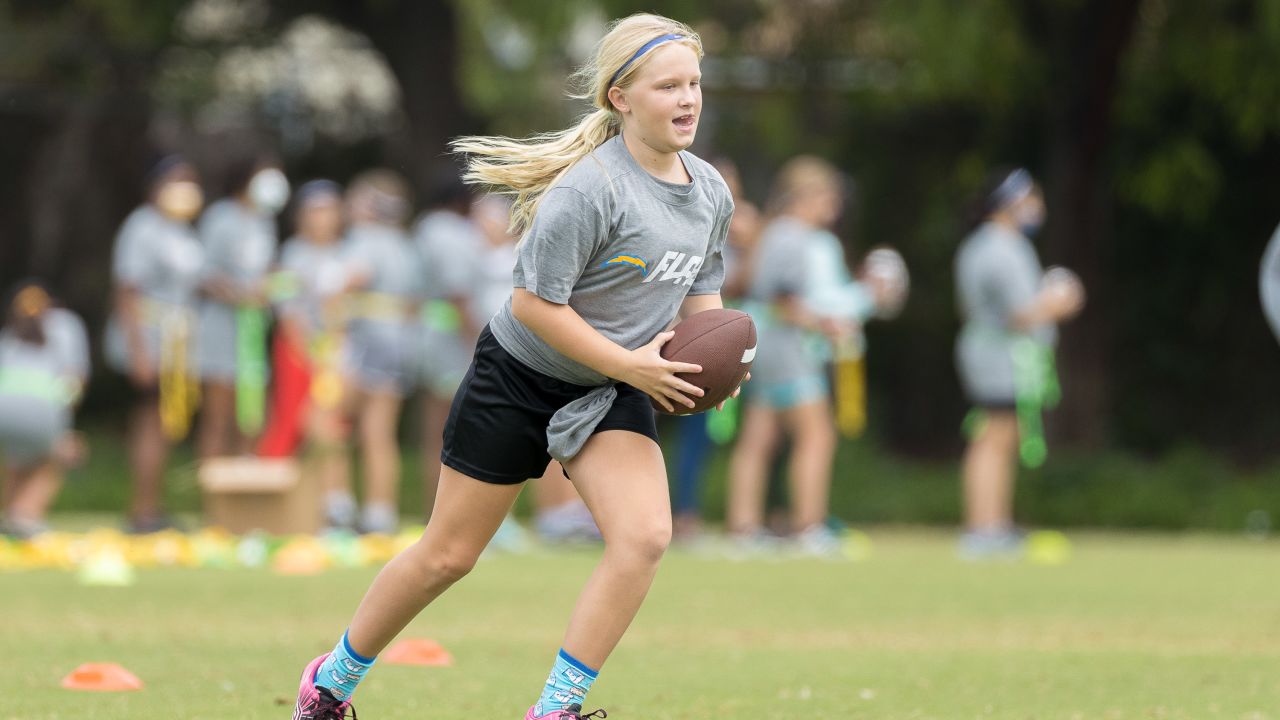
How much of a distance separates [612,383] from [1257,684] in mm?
2640

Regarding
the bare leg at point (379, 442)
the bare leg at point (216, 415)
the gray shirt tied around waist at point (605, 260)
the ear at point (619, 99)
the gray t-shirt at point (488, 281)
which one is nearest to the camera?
the gray shirt tied around waist at point (605, 260)

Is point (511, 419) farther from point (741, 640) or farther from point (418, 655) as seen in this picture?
point (741, 640)

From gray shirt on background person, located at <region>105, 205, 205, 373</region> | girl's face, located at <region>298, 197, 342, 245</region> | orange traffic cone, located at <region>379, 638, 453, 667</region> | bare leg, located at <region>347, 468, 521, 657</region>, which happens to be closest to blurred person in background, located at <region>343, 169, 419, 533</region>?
girl's face, located at <region>298, 197, 342, 245</region>

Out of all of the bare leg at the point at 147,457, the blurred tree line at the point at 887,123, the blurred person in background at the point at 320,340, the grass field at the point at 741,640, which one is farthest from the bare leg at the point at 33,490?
the blurred tree line at the point at 887,123

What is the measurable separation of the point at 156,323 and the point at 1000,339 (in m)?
5.49

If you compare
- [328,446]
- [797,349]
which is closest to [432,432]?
[328,446]

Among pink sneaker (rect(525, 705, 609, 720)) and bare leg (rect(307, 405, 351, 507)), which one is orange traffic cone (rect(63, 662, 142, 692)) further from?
bare leg (rect(307, 405, 351, 507))

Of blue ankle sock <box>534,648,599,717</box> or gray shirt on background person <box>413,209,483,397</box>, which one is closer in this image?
blue ankle sock <box>534,648,599,717</box>

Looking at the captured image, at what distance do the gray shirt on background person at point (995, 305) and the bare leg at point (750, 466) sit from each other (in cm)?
136

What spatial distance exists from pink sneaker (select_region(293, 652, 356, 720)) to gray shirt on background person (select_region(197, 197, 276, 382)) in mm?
7926

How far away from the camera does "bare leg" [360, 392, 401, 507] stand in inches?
486

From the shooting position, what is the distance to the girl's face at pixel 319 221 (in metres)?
13.1

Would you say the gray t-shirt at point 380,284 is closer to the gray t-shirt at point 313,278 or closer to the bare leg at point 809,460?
the gray t-shirt at point 313,278

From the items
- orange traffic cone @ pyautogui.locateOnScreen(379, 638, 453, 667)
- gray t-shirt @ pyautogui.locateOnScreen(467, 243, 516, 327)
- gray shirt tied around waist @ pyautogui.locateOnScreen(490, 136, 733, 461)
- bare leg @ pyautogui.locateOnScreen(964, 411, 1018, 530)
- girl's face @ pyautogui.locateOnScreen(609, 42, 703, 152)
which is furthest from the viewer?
gray t-shirt @ pyautogui.locateOnScreen(467, 243, 516, 327)
